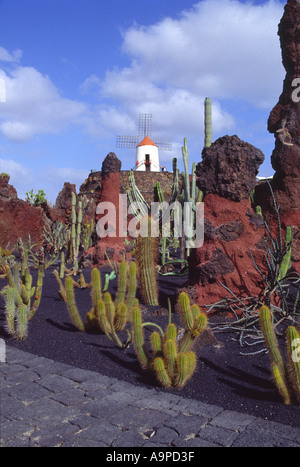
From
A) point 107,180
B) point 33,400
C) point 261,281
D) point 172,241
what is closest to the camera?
point 33,400

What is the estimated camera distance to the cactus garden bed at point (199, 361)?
2812 millimetres

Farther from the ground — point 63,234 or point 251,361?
point 63,234

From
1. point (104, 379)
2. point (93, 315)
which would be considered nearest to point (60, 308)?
point (93, 315)

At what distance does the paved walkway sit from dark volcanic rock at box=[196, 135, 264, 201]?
251 cm

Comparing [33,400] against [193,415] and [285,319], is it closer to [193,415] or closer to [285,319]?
[193,415]

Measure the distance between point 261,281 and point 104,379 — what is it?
2.12m

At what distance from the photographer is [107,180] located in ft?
31.2

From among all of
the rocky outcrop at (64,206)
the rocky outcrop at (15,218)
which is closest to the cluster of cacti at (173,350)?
the rocky outcrop at (15,218)

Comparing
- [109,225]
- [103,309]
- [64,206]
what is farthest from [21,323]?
[64,206]

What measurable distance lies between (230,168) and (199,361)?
7.29ft

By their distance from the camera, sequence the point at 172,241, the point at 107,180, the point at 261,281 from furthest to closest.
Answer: the point at 172,241, the point at 107,180, the point at 261,281

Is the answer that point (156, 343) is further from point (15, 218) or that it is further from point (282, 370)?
point (15, 218)

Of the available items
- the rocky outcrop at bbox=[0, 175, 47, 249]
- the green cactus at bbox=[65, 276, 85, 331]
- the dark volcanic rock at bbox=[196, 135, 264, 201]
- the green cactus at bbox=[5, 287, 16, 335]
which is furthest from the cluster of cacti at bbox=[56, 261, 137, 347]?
the rocky outcrop at bbox=[0, 175, 47, 249]

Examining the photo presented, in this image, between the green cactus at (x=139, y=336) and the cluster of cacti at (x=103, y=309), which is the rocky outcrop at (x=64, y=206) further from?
the green cactus at (x=139, y=336)
